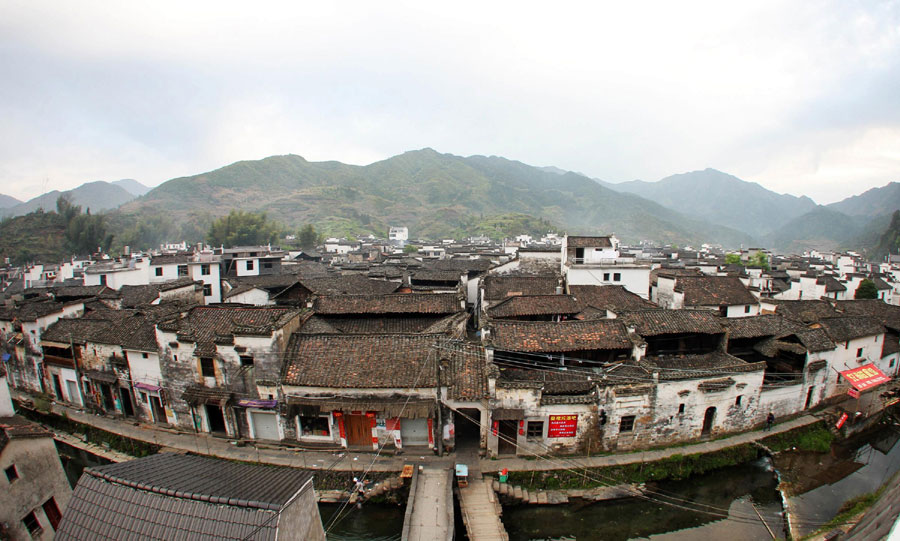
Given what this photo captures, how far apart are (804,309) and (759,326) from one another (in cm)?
1122

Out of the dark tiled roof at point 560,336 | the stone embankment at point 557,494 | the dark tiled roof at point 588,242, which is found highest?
the dark tiled roof at point 588,242

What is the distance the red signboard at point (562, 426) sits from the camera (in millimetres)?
19906

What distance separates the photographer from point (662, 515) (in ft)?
62.2

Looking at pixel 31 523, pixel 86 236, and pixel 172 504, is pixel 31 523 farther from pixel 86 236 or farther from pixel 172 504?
pixel 86 236

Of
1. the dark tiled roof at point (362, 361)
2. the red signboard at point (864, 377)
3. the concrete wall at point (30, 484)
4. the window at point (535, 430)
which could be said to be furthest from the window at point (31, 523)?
the red signboard at point (864, 377)

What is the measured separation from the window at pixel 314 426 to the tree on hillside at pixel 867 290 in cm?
6544

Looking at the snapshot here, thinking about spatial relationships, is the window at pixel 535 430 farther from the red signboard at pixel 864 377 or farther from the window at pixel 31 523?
the red signboard at pixel 864 377

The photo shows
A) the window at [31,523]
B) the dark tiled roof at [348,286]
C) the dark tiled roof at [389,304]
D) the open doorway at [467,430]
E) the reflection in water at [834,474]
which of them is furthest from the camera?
the dark tiled roof at [348,286]

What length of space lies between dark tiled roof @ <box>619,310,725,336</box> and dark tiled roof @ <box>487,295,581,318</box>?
21.1 feet

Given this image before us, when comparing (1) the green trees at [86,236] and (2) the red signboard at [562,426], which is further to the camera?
(1) the green trees at [86,236]

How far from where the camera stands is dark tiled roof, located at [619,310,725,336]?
81.1ft

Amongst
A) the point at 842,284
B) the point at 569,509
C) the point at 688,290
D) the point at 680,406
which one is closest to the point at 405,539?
the point at 569,509

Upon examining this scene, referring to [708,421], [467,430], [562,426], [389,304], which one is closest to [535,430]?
[562,426]

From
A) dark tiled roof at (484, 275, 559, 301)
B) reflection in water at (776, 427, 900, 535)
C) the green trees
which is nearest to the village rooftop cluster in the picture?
reflection in water at (776, 427, 900, 535)
